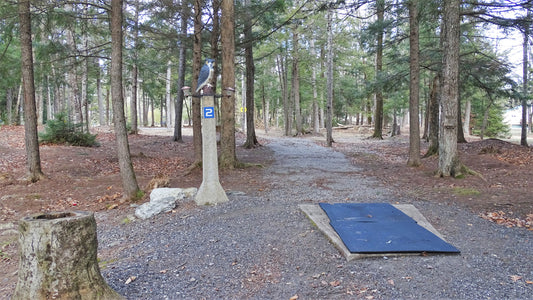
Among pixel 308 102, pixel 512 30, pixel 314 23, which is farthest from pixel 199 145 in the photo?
pixel 308 102

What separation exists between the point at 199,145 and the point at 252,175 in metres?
2.11

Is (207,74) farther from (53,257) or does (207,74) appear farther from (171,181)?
(53,257)

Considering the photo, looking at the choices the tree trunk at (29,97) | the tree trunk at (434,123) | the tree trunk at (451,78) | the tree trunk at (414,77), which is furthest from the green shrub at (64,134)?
the tree trunk at (434,123)

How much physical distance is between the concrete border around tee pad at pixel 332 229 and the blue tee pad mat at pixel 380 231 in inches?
1.8

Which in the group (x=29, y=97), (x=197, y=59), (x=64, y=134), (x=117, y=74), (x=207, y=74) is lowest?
(x=64, y=134)

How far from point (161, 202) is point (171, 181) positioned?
2552mm

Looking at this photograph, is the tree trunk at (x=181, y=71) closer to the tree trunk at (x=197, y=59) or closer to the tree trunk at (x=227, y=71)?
the tree trunk at (x=197, y=59)

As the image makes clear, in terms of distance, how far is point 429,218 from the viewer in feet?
17.1

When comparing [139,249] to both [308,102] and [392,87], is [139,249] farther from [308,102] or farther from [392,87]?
[308,102]

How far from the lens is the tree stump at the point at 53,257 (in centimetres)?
260

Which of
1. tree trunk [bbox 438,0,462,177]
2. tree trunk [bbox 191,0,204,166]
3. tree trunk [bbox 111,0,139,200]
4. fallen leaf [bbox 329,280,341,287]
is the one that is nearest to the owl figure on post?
tree trunk [bbox 111,0,139,200]

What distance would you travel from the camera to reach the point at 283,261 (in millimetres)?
3803

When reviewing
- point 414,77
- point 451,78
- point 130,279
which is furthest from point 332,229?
point 414,77

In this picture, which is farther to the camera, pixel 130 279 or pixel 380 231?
pixel 380 231
